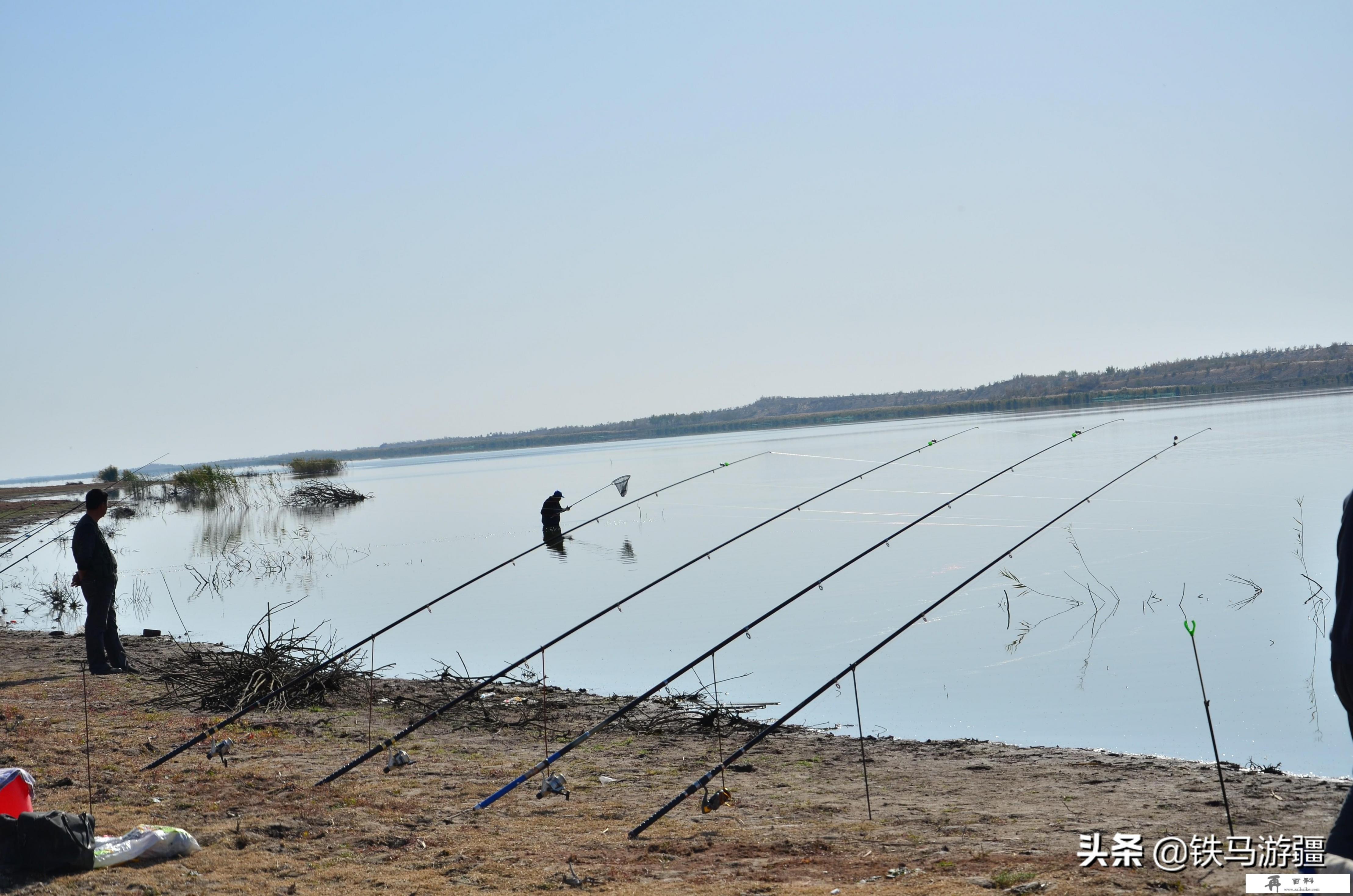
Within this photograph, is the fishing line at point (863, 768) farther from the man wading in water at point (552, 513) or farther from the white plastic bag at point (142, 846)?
the man wading in water at point (552, 513)

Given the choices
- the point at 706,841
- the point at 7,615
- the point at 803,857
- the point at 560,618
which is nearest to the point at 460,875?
the point at 706,841

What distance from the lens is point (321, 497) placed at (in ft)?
124

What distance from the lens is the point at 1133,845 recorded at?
445 centimetres

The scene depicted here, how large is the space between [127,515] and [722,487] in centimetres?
2210

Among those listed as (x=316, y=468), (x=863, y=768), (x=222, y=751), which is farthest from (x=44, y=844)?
(x=316, y=468)

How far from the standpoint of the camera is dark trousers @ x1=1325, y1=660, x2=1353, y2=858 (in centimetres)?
305

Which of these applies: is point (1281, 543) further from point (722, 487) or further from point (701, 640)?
point (722, 487)

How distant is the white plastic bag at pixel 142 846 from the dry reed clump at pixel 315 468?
4799 centimetres

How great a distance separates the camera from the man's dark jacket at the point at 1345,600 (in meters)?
3.07

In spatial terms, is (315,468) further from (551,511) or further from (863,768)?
(863,768)

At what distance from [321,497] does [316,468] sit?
15.3 meters

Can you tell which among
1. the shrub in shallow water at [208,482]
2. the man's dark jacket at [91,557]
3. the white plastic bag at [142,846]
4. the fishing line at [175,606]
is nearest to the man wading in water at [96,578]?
the man's dark jacket at [91,557]

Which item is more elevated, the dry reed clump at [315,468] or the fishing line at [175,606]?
→ the dry reed clump at [315,468]

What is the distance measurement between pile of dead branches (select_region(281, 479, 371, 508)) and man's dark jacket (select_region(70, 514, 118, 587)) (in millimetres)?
28791
